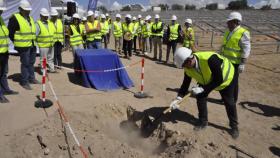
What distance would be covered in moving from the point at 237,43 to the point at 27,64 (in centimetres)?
521

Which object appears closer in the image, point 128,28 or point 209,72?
point 209,72

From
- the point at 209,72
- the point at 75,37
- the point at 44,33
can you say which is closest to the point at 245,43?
the point at 209,72

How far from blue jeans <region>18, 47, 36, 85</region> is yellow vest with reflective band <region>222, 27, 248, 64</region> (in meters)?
4.91

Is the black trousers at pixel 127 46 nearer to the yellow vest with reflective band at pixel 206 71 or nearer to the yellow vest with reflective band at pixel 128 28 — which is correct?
the yellow vest with reflective band at pixel 128 28

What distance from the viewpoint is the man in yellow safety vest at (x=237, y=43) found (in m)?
6.63

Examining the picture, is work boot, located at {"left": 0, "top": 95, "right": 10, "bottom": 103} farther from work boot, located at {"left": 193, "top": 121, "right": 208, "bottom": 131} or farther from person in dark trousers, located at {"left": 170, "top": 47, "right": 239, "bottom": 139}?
work boot, located at {"left": 193, "top": 121, "right": 208, "bottom": 131}

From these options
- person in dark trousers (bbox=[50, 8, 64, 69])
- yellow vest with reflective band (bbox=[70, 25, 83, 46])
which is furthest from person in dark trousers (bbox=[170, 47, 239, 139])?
yellow vest with reflective band (bbox=[70, 25, 83, 46])

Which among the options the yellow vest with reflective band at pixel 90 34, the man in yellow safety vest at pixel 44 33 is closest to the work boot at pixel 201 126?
the man in yellow safety vest at pixel 44 33

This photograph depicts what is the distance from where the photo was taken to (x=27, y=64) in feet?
26.2

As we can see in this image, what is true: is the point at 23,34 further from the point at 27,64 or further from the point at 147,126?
the point at 147,126

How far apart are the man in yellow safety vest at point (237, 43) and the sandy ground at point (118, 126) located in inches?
53.4

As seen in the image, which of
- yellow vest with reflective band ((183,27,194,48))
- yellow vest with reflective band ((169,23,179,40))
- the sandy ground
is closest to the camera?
the sandy ground

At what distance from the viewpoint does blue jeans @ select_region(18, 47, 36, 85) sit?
784 centimetres

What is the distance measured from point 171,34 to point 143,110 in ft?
20.4
